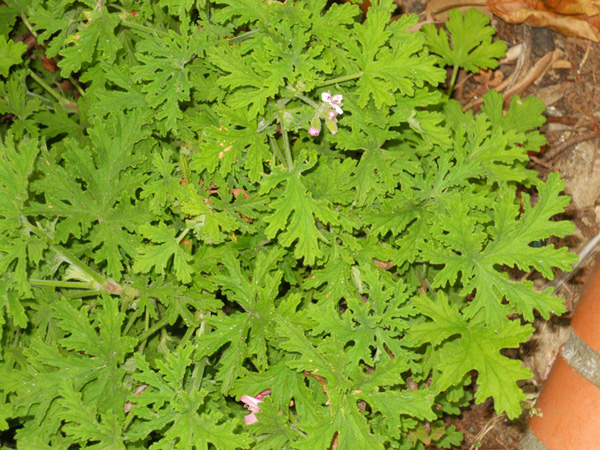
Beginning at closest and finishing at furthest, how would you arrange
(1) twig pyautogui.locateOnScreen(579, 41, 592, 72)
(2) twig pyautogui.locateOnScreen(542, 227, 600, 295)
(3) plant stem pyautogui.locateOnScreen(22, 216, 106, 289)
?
(3) plant stem pyautogui.locateOnScreen(22, 216, 106, 289) < (2) twig pyautogui.locateOnScreen(542, 227, 600, 295) < (1) twig pyautogui.locateOnScreen(579, 41, 592, 72)

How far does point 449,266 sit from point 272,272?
0.68m

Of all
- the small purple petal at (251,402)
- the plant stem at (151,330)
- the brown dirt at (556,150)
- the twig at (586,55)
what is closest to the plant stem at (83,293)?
the plant stem at (151,330)

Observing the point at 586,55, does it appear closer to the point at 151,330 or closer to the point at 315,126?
the point at 315,126

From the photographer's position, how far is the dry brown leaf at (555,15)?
3.64 metres

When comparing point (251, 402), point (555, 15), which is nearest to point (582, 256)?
point (555, 15)

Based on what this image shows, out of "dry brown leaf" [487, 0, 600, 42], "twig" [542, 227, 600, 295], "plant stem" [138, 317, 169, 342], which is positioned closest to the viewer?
"plant stem" [138, 317, 169, 342]

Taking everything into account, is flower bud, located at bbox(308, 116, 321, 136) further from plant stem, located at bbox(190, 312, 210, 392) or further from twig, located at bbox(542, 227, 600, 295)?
twig, located at bbox(542, 227, 600, 295)

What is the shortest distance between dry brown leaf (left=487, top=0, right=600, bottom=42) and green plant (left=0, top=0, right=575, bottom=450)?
148 centimetres

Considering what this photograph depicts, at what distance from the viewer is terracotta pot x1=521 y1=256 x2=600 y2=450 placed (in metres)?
2.61

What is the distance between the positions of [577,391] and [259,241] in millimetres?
1438

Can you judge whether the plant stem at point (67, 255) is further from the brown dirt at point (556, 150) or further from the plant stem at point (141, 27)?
the brown dirt at point (556, 150)

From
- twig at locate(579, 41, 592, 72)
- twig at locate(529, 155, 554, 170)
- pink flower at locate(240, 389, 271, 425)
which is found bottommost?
pink flower at locate(240, 389, 271, 425)

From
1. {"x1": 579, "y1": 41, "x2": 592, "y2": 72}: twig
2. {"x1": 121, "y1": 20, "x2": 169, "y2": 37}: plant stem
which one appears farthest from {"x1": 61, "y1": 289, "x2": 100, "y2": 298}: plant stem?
{"x1": 579, "y1": 41, "x2": 592, "y2": 72}: twig

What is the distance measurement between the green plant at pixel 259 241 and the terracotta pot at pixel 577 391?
1.74 feet
